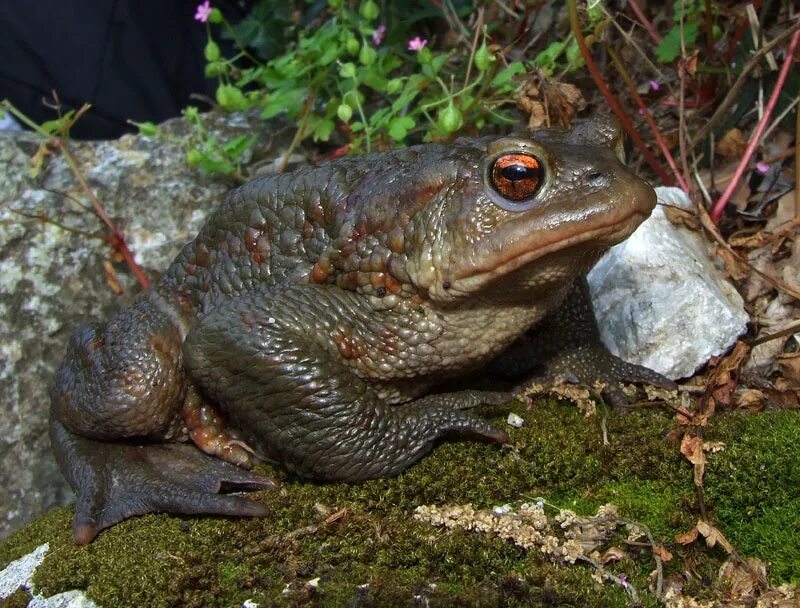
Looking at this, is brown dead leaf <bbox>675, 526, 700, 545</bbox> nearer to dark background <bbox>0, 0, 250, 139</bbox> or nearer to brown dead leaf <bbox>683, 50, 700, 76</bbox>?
brown dead leaf <bbox>683, 50, 700, 76</bbox>

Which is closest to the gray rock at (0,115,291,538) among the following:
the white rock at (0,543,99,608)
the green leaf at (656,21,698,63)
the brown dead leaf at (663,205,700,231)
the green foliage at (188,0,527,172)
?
the green foliage at (188,0,527,172)

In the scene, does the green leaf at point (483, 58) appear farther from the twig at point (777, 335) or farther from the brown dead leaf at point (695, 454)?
the brown dead leaf at point (695, 454)

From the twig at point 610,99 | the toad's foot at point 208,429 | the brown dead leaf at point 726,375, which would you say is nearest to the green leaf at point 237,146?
the toad's foot at point 208,429

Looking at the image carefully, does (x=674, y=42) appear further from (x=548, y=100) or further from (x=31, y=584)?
(x=31, y=584)

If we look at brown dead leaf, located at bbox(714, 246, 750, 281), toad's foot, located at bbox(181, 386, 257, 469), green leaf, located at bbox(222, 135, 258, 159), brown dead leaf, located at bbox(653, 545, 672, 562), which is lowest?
brown dead leaf, located at bbox(714, 246, 750, 281)

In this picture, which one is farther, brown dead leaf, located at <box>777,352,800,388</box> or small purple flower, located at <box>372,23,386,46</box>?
small purple flower, located at <box>372,23,386,46</box>

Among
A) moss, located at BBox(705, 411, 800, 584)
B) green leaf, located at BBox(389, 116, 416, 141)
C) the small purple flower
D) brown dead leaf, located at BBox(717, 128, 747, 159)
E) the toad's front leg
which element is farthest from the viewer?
the small purple flower

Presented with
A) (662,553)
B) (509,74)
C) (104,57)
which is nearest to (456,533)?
(662,553)

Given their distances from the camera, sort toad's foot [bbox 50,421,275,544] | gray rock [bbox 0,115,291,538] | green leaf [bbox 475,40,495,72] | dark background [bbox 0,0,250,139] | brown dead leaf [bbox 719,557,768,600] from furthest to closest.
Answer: dark background [bbox 0,0,250,139], gray rock [bbox 0,115,291,538], green leaf [bbox 475,40,495,72], toad's foot [bbox 50,421,275,544], brown dead leaf [bbox 719,557,768,600]
